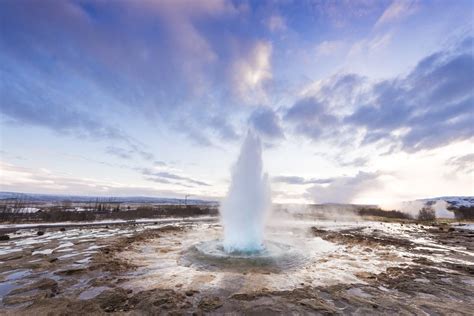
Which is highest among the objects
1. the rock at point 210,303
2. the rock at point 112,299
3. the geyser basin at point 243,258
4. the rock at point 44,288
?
the geyser basin at point 243,258

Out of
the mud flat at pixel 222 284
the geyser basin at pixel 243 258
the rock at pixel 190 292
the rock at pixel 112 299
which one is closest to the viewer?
the rock at pixel 112 299

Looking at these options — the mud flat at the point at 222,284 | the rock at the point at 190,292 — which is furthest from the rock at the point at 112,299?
the rock at the point at 190,292

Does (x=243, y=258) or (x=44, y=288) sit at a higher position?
(x=243, y=258)

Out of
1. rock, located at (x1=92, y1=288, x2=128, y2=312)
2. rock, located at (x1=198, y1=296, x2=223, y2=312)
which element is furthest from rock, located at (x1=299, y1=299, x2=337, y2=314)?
rock, located at (x1=92, y1=288, x2=128, y2=312)

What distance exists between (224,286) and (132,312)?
3.91 meters

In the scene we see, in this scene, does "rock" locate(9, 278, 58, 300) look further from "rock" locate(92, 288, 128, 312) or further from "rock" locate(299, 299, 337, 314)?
"rock" locate(299, 299, 337, 314)

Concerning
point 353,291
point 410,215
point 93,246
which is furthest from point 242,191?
point 410,215

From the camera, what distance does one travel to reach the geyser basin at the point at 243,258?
14.0 m

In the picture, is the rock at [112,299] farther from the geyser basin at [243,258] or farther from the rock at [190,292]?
the geyser basin at [243,258]

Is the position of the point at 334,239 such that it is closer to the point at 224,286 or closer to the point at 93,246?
the point at 224,286

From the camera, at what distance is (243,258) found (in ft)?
52.0

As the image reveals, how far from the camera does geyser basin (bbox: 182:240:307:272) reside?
14.0 meters

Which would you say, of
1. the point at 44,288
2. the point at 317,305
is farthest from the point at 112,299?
the point at 317,305

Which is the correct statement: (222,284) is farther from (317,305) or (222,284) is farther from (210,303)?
(317,305)
